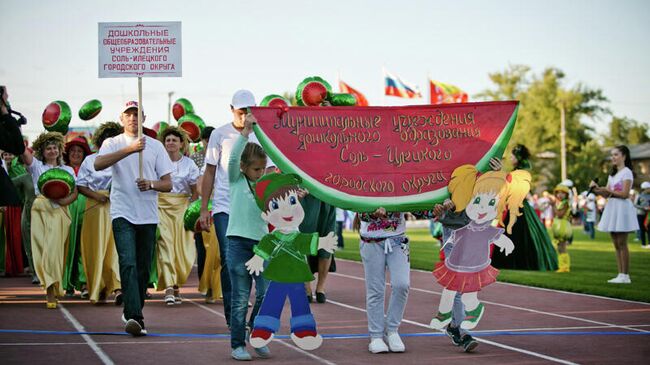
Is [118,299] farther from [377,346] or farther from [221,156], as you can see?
[377,346]

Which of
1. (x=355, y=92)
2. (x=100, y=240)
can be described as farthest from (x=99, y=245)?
(x=355, y=92)

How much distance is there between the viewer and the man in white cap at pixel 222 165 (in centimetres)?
935

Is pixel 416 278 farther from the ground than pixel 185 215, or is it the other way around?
pixel 185 215

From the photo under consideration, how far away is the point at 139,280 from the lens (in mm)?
10273

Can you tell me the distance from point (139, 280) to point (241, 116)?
212 centimetres

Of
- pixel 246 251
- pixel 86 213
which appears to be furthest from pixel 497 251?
pixel 246 251

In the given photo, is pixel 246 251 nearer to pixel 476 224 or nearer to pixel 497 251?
pixel 476 224

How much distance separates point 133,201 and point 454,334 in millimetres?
3510

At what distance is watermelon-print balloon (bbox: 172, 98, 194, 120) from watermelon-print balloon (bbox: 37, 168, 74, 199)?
18.3 feet

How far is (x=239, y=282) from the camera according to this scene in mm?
8625

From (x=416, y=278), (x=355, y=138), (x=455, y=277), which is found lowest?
(x=416, y=278)

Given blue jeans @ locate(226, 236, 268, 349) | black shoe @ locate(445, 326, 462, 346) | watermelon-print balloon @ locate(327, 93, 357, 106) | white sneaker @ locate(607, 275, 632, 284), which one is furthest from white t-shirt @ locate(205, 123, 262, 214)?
white sneaker @ locate(607, 275, 632, 284)

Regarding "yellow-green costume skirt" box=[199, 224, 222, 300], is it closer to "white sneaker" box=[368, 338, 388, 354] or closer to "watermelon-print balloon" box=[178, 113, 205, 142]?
"watermelon-print balloon" box=[178, 113, 205, 142]

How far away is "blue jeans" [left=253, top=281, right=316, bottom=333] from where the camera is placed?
8.45m
